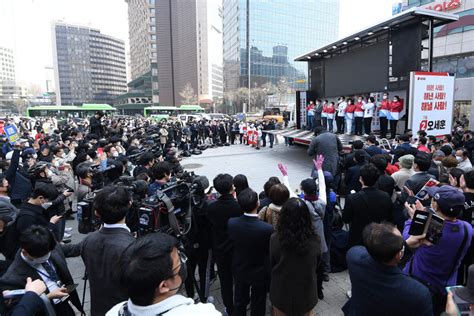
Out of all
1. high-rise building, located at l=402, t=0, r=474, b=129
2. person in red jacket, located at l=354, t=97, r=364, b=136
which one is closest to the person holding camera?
person in red jacket, located at l=354, t=97, r=364, b=136

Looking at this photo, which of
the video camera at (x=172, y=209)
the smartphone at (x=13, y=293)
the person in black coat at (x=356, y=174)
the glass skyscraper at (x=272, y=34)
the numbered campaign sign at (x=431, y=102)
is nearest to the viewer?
the smartphone at (x=13, y=293)

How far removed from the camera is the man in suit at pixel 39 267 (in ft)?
6.68

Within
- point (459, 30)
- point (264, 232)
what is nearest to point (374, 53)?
point (264, 232)

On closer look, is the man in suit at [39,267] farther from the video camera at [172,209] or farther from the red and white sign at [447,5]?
the red and white sign at [447,5]

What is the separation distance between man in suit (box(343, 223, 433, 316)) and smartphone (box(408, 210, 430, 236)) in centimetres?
62

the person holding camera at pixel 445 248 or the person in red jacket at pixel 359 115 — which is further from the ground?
the person in red jacket at pixel 359 115

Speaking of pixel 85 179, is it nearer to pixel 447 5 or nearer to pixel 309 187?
pixel 309 187

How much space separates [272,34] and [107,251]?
83785 millimetres

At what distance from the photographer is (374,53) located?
492 inches

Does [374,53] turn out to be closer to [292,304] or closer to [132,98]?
[292,304]

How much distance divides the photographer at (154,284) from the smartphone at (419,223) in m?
1.83

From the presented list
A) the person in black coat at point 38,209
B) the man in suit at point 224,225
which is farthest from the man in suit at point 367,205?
the person in black coat at point 38,209

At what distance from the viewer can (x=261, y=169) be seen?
39.6 feet

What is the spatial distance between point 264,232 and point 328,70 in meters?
15.1
